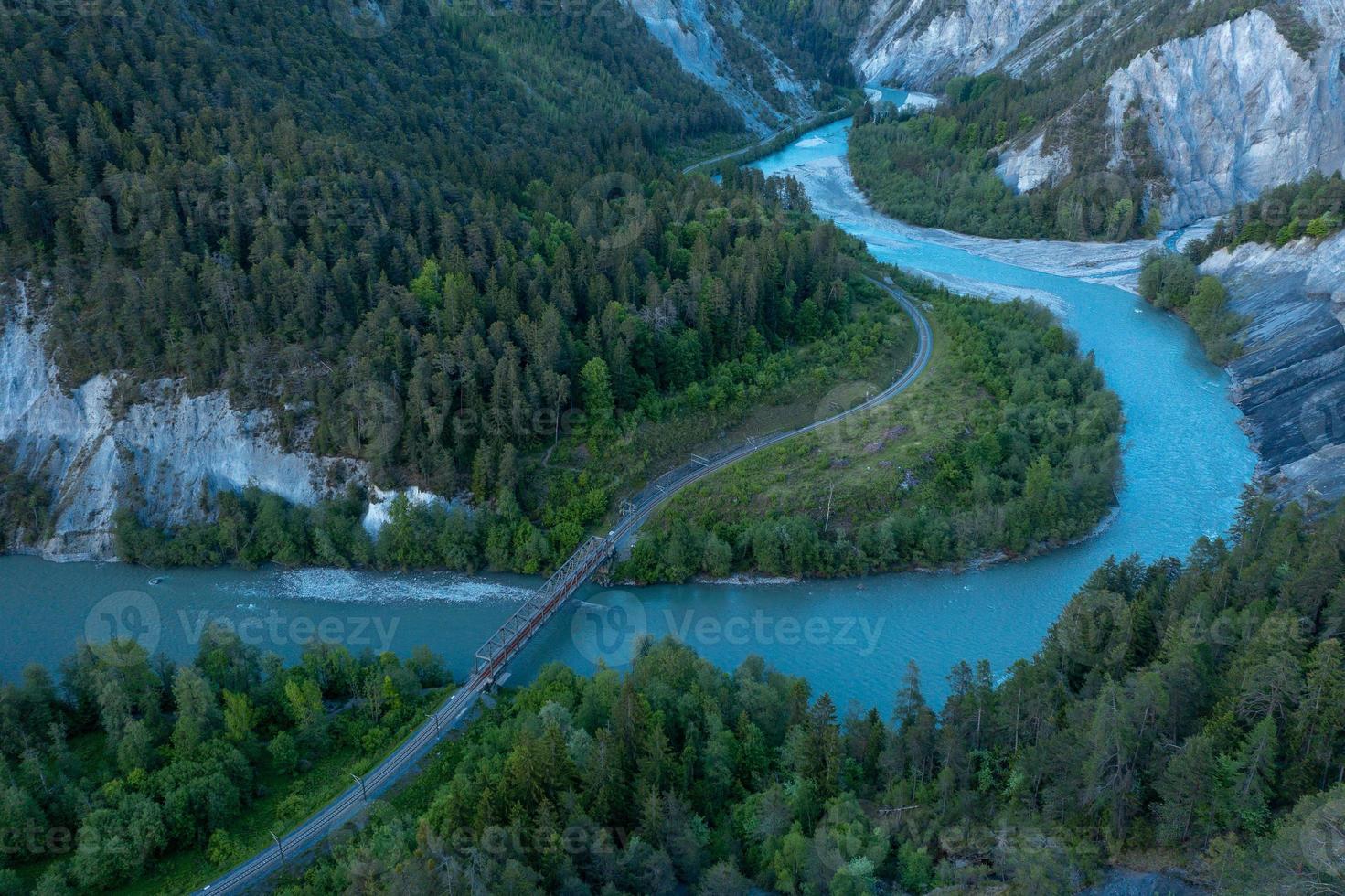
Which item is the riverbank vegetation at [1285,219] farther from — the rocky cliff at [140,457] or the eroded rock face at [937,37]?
the eroded rock face at [937,37]

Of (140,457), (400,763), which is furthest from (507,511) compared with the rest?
(140,457)

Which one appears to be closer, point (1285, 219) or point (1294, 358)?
point (1294, 358)

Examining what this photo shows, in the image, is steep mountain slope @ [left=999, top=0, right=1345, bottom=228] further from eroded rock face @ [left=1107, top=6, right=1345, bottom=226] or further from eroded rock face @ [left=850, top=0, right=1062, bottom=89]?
eroded rock face @ [left=850, top=0, right=1062, bottom=89]

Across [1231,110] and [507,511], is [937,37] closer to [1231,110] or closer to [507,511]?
[1231,110]

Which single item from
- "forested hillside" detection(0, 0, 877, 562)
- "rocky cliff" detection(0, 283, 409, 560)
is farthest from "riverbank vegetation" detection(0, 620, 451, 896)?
"forested hillside" detection(0, 0, 877, 562)

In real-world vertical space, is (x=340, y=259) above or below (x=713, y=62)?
below


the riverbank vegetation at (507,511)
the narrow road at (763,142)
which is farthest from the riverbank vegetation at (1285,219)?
the narrow road at (763,142)
